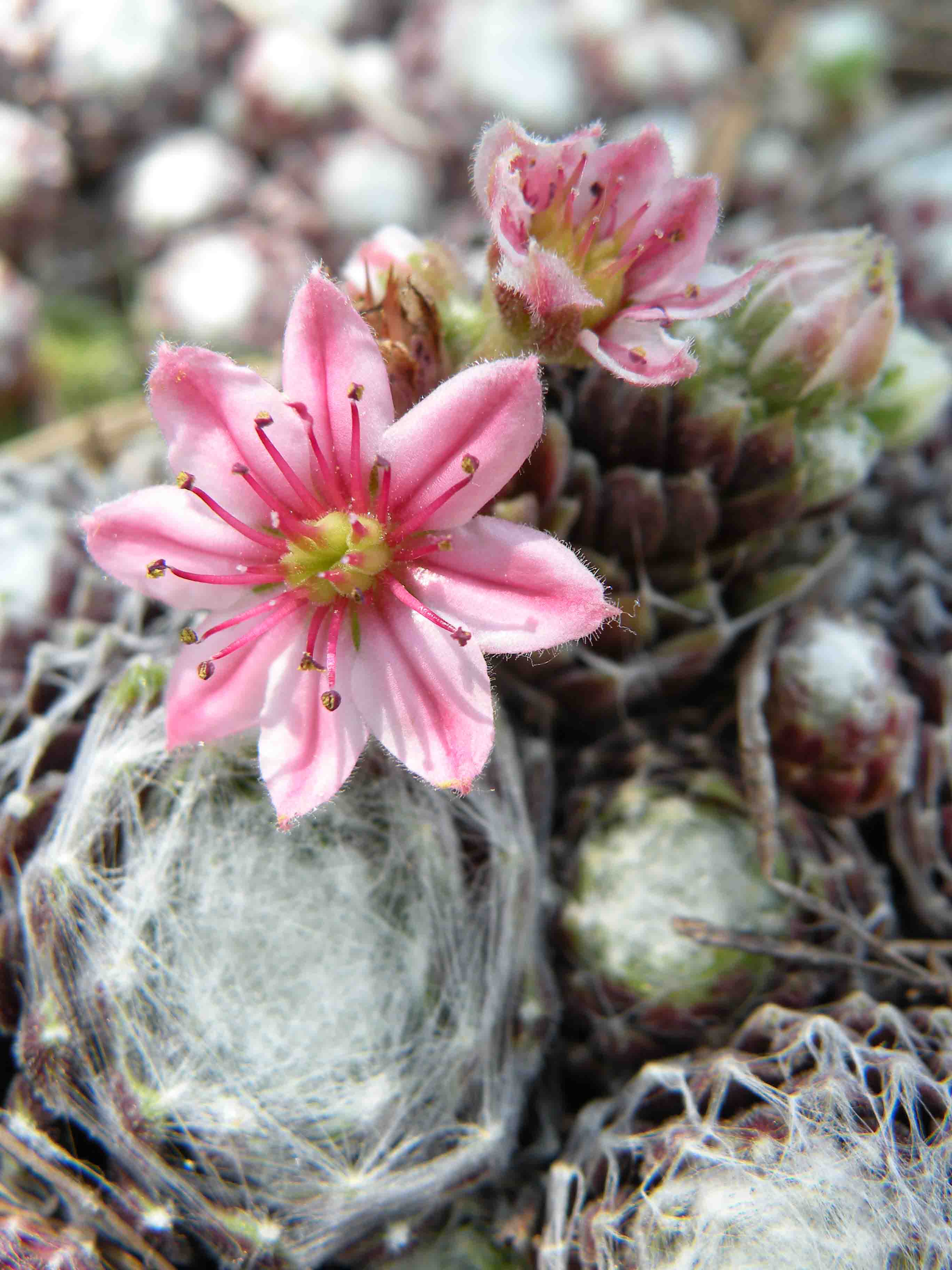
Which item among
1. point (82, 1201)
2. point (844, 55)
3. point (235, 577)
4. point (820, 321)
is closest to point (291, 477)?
point (235, 577)

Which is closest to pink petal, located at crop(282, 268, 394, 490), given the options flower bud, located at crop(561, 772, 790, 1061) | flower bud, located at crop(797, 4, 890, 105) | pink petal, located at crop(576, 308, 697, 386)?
pink petal, located at crop(576, 308, 697, 386)

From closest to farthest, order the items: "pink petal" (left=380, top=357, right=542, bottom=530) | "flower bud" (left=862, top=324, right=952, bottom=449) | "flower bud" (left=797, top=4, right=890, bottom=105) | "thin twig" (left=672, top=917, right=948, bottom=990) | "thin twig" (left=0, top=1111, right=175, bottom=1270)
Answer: "pink petal" (left=380, top=357, right=542, bottom=530)
"thin twig" (left=0, top=1111, right=175, bottom=1270)
"thin twig" (left=672, top=917, right=948, bottom=990)
"flower bud" (left=862, top=324, right=952, bottom=449)
"flower bud" (left=797, top=4, right=890, bottom=105)

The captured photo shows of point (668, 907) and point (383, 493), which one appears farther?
point (668, 907)

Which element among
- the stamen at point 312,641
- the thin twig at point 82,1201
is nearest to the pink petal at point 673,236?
the stamen at point 312,641

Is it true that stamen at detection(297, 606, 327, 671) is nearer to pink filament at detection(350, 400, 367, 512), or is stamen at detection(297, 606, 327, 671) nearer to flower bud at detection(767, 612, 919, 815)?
pink filament at detection(350, 400, 367, 512)

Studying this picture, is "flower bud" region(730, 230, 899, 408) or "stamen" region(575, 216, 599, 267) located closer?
"stamen" region(575, 216, 599, 267)

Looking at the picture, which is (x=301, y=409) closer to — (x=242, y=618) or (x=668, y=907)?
(x=242, y=618)
